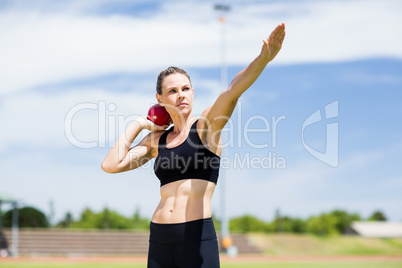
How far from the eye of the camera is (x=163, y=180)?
2830mm

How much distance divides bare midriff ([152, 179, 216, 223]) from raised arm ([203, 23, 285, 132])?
44 centimetres

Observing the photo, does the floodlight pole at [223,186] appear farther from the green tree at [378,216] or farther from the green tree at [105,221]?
the green tree at [378,216]

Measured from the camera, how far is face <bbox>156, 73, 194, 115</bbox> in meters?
2.87

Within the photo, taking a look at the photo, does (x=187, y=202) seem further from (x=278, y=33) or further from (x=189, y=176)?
(x=278, y=33)

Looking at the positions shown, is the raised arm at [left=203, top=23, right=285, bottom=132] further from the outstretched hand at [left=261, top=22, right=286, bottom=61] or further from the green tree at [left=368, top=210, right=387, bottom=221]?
the green tree at [left=368, top=210, right=387, bottom=221]

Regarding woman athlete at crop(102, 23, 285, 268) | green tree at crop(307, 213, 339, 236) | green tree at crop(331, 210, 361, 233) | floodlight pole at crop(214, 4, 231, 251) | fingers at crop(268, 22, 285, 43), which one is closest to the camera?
fingers at crop(268, 22, 285, 43)

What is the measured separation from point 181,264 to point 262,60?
124 centimetres

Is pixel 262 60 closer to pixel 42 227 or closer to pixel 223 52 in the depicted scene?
pixel 223 52

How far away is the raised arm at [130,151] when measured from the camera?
3.03m

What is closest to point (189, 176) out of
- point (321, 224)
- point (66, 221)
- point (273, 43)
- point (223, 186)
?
point (273, 43)

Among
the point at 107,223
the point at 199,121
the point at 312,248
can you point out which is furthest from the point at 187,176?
the point at 107,223

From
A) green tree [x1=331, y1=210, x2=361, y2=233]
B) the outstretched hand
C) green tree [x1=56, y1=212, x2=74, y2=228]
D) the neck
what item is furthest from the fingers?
green tree [x1=331, y1=210, x2=361, y2=233]

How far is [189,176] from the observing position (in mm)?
2709

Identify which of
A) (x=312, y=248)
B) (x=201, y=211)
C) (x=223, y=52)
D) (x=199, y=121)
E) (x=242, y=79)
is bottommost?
(x=312, y=248)
